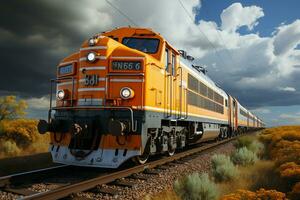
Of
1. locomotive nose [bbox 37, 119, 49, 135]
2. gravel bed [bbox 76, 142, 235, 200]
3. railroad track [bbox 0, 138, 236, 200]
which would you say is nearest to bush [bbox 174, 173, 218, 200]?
gravel bed [bbox 76, 142, 235, 200]

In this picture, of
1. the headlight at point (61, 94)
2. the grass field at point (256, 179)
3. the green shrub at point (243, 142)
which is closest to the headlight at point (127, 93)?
the headlight at point (61, 94)

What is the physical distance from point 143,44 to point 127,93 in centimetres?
236

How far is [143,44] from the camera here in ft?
35.1

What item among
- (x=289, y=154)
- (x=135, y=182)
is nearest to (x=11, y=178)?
(x=135, y=182)

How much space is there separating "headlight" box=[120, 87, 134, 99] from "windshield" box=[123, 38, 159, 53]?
199 cm

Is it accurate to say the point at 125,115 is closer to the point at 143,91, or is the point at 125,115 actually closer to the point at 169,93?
the point at 143,91

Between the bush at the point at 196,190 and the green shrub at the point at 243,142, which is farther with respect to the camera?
the green shrub at the point at 243,142

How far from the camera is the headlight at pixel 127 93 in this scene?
8898 mm

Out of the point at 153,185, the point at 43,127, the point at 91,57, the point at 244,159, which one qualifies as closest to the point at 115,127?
the point at 153,185

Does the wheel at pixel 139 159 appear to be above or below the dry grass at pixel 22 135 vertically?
below

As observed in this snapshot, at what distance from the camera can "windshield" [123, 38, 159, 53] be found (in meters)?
10.5

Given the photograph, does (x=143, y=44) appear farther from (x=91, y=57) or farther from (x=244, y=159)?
(x=244, y=159)

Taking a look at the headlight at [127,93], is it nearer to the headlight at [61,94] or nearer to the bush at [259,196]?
the headlight at [61,94]

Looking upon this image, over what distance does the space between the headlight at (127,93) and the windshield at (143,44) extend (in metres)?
1.99
